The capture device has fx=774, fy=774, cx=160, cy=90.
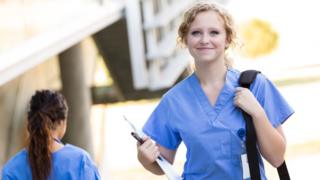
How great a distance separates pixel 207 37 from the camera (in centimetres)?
238

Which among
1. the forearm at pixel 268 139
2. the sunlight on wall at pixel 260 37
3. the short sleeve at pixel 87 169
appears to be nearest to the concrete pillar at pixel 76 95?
the short sleeve at pixel 87 169

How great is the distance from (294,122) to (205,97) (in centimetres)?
1361

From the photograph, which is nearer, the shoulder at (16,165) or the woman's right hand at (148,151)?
the woman's right hand at (148,151)

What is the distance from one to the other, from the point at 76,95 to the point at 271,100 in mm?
7570

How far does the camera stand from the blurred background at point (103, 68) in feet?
17.4

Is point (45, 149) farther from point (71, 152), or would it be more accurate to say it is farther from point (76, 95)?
point (76, 95)

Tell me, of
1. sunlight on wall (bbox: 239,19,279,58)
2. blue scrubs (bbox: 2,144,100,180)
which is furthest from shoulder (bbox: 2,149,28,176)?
sunlight on wall (bbox: 239,19,279,58)

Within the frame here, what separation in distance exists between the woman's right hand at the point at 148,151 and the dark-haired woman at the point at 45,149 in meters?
0.76

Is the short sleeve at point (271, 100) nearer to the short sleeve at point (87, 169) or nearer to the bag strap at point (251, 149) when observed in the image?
the bag strap at point (251, 149)

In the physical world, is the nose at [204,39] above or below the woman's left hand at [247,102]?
above

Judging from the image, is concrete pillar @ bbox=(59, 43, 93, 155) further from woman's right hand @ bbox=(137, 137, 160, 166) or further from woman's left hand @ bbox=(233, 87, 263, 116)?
woman's left hand @ bbox=(233, 87, 263, 116)

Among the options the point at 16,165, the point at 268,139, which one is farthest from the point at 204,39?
the point at 16,165

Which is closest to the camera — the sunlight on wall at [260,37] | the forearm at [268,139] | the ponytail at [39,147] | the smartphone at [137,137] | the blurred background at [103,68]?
the forearm at [268,139]

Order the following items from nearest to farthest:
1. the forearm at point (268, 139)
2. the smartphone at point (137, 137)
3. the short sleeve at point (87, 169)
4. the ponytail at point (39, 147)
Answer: the forearm at point (268, 139), the smartphone at point (137, 137), the ponytail at point (39, 147), the short sleeve at point (87, 169)
